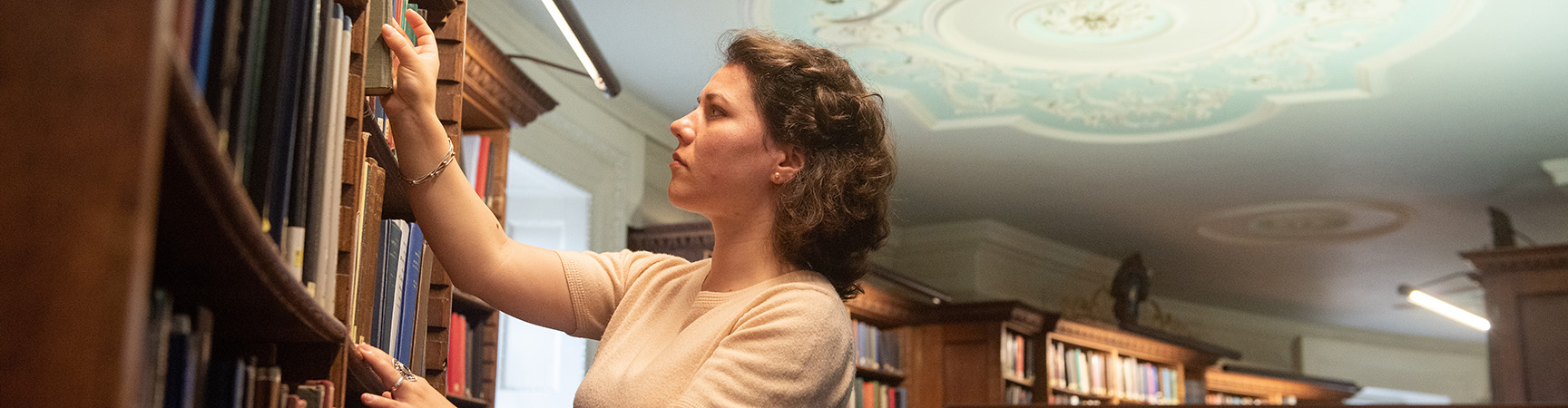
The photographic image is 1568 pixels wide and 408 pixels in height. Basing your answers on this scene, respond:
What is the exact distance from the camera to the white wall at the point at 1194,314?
26.7ft

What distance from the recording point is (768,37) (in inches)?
61.2

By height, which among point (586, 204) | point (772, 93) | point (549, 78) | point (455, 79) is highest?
point (549, 78)

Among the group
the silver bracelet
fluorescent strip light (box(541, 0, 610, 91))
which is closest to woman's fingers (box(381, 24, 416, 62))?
the silver bracelet

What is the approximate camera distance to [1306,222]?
7926 mm

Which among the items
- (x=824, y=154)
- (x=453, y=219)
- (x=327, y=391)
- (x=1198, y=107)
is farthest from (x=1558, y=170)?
(x=327, y=391)

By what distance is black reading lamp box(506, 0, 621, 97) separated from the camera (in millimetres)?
2824

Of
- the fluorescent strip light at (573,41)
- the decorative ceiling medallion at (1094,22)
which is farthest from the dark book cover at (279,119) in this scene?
the decorative ceiling medallion at (1094,22)

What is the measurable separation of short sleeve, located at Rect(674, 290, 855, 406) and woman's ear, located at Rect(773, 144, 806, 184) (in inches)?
7.4

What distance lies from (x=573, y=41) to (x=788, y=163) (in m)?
1.64

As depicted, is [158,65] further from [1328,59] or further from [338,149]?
[1328,59]

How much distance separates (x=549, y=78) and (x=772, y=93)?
356 centimetres

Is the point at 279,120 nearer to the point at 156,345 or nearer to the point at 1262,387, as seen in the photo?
the point at 156,345

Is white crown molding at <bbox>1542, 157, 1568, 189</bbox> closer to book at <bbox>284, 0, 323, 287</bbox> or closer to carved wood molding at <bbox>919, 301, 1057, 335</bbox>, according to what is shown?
carved wood molding at <bbox>919, 301, 1057, 335</bbox>

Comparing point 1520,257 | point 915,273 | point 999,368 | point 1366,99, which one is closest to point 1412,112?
point 1366,99
